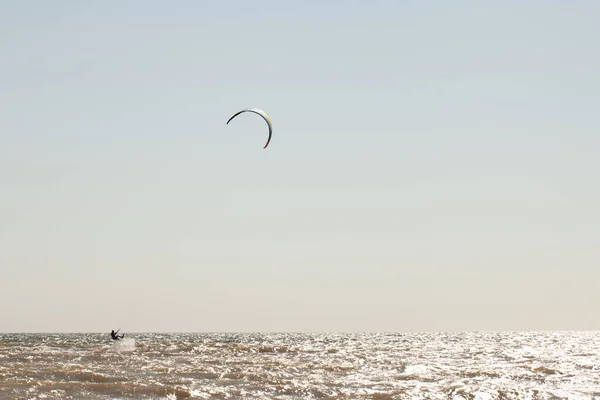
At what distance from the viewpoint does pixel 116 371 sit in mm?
25984

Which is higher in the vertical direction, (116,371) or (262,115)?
(262,115)

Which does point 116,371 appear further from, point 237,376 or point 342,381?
point 342,381

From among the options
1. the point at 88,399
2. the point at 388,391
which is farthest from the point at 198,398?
the point at 388,391

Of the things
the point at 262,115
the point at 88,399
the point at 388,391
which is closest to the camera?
the point at 88,399

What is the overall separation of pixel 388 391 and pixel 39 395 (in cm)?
1031

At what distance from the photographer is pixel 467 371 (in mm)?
28156

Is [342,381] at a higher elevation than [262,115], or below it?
below

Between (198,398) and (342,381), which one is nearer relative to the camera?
(198,398)

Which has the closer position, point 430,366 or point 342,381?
point 342,381

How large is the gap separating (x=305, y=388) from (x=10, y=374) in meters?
11.1

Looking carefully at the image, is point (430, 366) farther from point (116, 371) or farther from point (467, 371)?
point (116, 371)

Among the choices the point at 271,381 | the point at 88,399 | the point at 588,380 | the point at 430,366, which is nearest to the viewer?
the point at 88,399

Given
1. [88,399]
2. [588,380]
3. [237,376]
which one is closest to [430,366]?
[588,380]

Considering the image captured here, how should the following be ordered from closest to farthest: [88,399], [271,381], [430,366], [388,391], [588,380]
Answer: [88,399] → [388,391] → [271,381] → [588,380] → [430,366]
